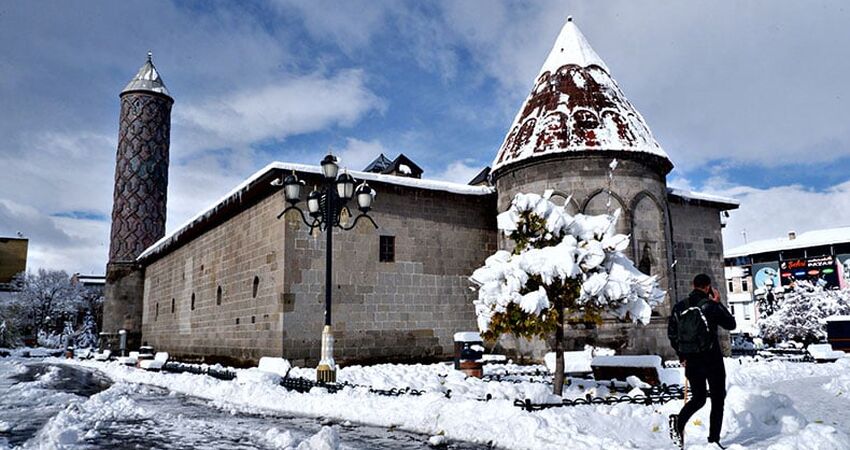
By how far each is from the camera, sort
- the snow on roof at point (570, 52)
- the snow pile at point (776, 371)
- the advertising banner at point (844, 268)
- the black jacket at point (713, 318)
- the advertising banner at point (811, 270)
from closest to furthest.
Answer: the black jacket at point (713, 318) < the snow pile at point (776, 371) < the snow on roof at point (570, 52) < the advertising banner at point (844, 268) < the advertising banner at point (811, 270)

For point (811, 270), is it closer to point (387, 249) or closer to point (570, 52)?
point (570, 52)

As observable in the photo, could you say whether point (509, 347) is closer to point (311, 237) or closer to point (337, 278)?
point (337, 278)

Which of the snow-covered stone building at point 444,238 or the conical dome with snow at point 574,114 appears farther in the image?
the conical dome with snow at point 574,114

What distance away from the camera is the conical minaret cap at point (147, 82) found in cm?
3478

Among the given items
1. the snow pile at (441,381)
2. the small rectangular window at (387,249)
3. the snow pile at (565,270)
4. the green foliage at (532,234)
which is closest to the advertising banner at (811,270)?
the small rectangular window at (387,249)

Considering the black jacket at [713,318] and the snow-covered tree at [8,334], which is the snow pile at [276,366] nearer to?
the black jacket at [713,318]

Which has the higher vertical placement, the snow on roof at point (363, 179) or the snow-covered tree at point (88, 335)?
the snow on roof at point (363, 179)

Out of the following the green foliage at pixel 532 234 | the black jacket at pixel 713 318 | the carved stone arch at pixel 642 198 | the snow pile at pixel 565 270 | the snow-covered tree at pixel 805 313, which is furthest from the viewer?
the snow-covered tree at pixel 805 313

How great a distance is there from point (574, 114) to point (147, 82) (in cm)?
2741

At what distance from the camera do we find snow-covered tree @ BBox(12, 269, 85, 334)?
5278cm

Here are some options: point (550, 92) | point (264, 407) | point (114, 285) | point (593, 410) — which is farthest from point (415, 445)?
point (114, 285)

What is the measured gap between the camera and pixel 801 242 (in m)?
51.2

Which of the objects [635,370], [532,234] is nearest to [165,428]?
[532,234]

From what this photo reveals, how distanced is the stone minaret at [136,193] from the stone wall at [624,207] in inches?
961
